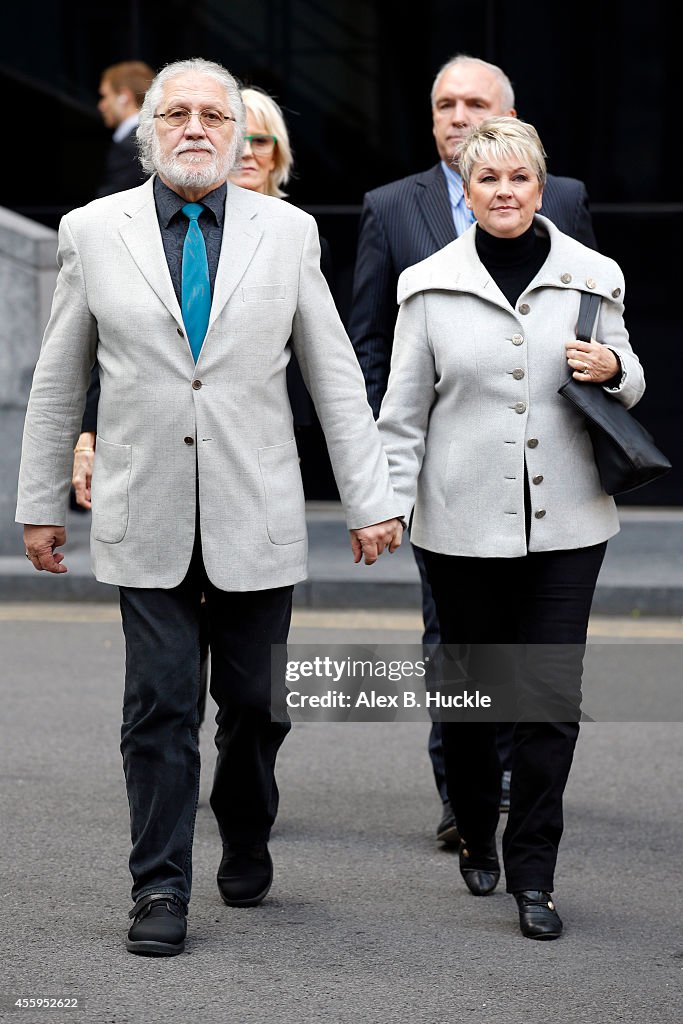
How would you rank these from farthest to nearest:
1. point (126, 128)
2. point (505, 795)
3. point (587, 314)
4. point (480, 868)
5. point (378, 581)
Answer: point (126, 128) < point (378, 581) < point (505, 795) < point (480, 868) < point (587, 314)

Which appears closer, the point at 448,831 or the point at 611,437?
the point at 611,437

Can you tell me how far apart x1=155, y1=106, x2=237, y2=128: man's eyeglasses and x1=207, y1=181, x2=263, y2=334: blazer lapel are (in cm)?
18

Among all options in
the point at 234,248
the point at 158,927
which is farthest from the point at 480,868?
the point at 234,248

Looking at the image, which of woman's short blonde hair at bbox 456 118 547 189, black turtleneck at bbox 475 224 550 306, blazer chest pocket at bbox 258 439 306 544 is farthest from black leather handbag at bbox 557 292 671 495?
blazer chest pocket at bbox 258 439 306 544

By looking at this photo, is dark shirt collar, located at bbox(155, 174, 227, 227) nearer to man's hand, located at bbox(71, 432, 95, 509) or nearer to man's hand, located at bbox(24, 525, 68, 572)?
man's hand, located at bbox(24, 525, 68, 572)

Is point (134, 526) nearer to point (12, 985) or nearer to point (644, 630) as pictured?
point (12, 985)

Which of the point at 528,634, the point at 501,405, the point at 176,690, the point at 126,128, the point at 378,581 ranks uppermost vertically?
the point at 126,128

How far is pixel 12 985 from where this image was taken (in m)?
Result: 3.60

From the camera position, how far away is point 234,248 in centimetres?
385

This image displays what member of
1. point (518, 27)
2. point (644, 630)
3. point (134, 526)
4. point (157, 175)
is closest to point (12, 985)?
point (134, 526)

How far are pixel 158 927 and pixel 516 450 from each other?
138 cm

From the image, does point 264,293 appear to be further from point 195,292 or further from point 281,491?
point 281,491

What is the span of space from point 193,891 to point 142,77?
6.58 meters

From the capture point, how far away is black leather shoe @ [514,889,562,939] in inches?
155
